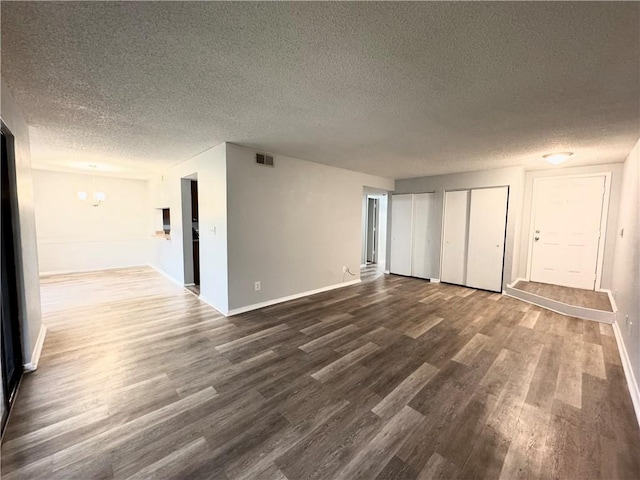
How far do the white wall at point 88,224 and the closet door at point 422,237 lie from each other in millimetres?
7511

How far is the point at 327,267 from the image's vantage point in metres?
5.23

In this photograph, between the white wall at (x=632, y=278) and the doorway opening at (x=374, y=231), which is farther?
the doorway opening at (x=374, y=231)

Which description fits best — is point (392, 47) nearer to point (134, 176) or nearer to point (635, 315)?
point (635, 315)

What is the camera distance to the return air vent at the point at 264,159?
3.93m

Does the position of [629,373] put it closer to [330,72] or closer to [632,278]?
[632,278]

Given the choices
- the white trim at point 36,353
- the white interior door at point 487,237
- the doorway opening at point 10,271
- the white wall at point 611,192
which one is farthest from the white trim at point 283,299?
the white wall at point 611,192

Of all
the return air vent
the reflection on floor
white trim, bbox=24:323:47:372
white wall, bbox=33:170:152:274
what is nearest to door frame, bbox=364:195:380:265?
the reflection on floor

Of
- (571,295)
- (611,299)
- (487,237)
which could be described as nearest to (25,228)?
(487,237)

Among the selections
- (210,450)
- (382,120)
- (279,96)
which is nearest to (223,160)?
(279,96)

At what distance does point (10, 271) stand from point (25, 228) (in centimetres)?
51

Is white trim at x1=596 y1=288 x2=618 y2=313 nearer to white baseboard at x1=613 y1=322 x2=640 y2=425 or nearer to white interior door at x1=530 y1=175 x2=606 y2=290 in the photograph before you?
white interior door at x1=530 y1=175 x2=606 y2=290

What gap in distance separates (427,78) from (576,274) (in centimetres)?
533

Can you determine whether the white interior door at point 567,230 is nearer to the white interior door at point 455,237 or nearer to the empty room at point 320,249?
the empty room at point 320,249

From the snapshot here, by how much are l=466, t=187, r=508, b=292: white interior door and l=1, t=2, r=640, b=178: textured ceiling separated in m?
1.83
